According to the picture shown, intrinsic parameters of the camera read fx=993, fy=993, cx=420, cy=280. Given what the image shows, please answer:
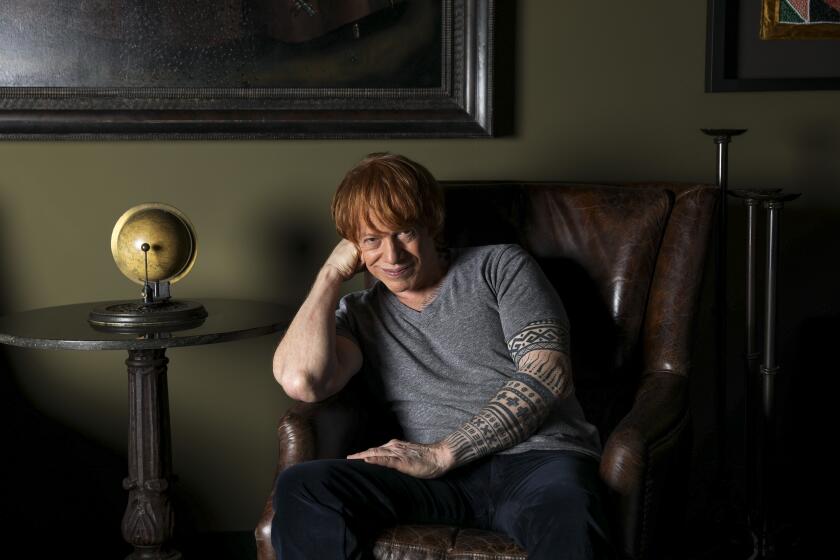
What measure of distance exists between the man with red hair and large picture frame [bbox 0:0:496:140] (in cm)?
63

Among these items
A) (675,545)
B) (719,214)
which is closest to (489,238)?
(719,214)

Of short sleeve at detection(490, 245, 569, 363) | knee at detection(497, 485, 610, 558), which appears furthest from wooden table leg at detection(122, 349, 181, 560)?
knee at detection(497, 485, 610, 558)

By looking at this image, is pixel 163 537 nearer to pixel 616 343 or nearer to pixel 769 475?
pixel 616 343

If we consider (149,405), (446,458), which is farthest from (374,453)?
(149,405)

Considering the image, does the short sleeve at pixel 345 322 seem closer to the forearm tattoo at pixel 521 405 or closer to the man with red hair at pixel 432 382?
the man with red hair at pixel 432 382

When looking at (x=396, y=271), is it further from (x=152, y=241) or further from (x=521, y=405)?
(x=152, y=241)

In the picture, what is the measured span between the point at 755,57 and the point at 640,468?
1.51 m

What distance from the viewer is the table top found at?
2119 mm

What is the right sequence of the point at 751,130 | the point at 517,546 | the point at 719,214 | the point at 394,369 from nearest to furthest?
the point at 517,546 → the point at 394,369 → the point at 719,214 → the point at 751,130

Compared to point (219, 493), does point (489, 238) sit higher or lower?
higher

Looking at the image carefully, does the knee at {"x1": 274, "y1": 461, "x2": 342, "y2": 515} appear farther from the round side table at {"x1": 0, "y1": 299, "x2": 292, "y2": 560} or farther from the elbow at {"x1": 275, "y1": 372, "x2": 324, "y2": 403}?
the round side table at {"x1": 0, "y1": 299, "x2": 292, "y2": 560}

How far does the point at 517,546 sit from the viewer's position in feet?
5.82

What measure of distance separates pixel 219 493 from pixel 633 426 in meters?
1.44

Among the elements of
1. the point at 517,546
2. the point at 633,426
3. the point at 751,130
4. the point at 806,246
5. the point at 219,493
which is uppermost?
the point at 751,130
